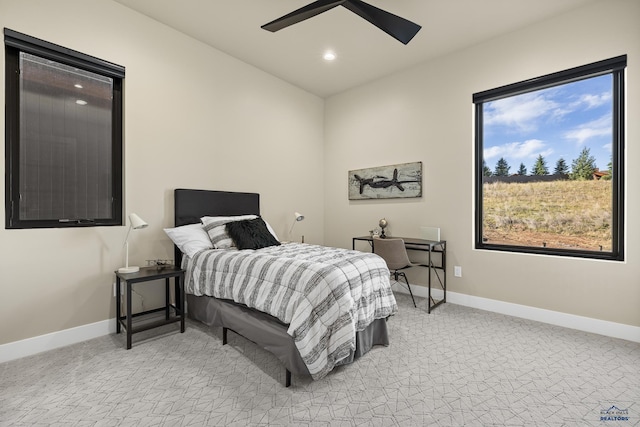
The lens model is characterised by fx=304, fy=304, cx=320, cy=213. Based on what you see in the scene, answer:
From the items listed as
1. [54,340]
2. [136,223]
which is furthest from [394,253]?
[54,340]

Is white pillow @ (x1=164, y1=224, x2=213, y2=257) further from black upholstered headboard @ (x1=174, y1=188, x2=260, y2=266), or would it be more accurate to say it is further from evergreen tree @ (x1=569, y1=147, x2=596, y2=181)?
evergreen tree @ (x1=569, y1=147, x2=596, y2=181)

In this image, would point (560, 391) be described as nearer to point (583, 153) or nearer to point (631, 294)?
point (631, 294)

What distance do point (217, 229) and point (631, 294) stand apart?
3.82m

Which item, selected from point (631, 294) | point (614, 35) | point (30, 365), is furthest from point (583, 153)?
point (30, 365)

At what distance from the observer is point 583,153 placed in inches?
116

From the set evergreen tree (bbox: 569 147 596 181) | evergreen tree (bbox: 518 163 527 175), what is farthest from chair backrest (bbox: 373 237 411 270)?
evergreen tree (bbox: 569 147 596 181)

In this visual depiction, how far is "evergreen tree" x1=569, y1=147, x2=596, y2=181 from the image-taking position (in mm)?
2904

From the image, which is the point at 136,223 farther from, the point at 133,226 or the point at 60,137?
the point at 60,137

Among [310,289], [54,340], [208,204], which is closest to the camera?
[310,289]

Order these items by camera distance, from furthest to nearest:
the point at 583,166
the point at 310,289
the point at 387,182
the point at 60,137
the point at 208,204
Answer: the point at 387,182, the point at 208,204, the point at 583,166, the point at 60,137, the point at 310,289

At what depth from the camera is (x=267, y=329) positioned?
2.19 m

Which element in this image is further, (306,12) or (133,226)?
(133,226)

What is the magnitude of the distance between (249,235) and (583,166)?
3.34 m

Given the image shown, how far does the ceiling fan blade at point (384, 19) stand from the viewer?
2.18 meters
